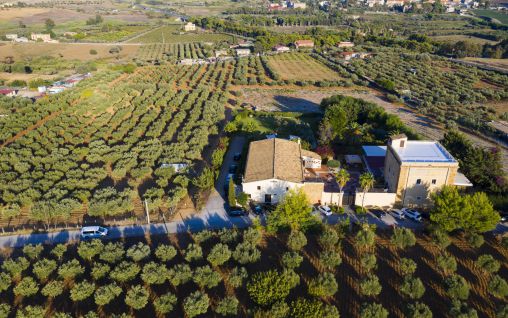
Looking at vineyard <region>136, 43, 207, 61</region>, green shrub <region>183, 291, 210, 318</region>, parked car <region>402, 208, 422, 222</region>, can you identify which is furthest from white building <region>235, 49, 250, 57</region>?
green shrub <region>183, 291, 210, 318</region>

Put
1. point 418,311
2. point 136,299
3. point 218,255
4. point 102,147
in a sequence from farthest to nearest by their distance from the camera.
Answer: point 102,147 → point 218,255 → point 136,299 → point 418,311

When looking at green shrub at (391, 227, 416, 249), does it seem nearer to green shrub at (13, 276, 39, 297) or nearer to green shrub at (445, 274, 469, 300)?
green shrub at (445, 274, 469, 300)

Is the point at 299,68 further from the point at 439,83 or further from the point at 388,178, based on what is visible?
the point at 388,178

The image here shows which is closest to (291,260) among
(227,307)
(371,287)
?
(371,287)

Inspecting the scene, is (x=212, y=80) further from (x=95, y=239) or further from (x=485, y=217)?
(x=485, y=217)

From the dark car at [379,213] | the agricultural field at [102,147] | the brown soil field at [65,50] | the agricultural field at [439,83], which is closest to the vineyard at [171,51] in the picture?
the brown soil field at [65,50]

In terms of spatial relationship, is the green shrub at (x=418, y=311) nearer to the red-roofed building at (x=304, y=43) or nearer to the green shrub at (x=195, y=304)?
the green shrub at (x=195, y=304)

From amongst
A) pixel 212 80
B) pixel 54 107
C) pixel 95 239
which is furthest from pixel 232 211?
pixel 212 80
